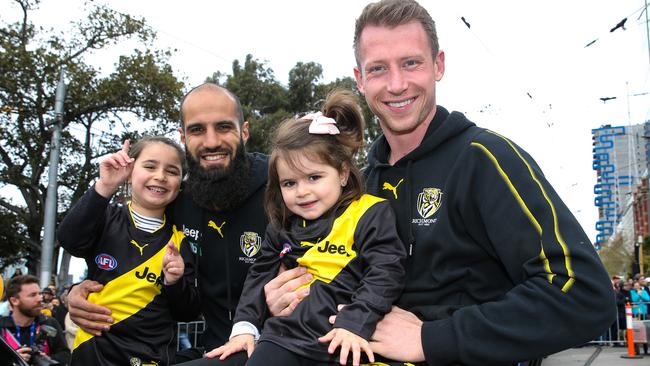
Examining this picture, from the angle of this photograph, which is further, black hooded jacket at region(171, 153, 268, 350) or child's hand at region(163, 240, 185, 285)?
black hooded jacket at region(171, 153, 268, 350)

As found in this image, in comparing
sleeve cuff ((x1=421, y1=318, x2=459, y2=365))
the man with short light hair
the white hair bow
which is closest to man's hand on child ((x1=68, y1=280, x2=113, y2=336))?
the white hair bow

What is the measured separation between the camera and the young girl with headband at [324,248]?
2293 millimetres

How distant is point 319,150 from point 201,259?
1273 millimetres

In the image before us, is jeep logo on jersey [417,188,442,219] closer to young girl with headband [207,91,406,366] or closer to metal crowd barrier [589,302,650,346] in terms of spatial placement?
young girl with headband [207,91,406,366]

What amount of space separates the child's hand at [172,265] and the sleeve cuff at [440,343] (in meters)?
1.52

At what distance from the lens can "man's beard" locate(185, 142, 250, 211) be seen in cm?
355

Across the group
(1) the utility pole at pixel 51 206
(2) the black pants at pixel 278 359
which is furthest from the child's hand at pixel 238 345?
(1) the utility pole at pixel 51 206

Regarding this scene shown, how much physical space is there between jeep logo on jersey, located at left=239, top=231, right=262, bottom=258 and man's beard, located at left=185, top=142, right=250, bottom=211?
21 cm

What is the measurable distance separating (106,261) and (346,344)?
71.8 inches

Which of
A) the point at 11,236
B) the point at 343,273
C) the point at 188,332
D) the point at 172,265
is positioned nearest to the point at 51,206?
the point at 11,236

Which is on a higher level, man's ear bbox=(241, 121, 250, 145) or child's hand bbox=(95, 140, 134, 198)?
man's ear bbox=(241, 121, 250, 145)

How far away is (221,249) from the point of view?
3.61 metres

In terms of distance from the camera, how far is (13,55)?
22.7 meters

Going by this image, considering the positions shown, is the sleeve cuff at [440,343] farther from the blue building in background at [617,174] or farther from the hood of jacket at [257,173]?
the blue building in background at [617,174]
